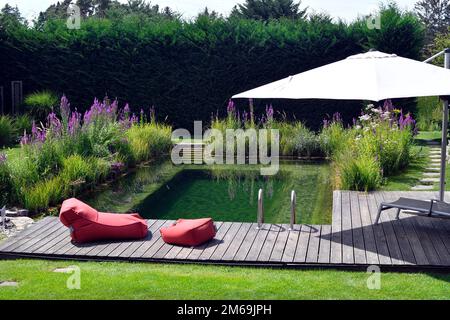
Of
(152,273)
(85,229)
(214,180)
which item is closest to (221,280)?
(152,273)

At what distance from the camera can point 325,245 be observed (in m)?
7.09

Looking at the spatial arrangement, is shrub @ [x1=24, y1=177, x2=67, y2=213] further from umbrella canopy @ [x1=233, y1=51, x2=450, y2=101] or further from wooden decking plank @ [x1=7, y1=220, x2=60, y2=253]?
umbrella canopy @ [x1=233, y1=51, x2=450, y2=101]

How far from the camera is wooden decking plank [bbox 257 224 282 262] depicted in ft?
21.9

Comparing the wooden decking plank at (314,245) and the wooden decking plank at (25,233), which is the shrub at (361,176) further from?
the wooden decking plank at (25,233)

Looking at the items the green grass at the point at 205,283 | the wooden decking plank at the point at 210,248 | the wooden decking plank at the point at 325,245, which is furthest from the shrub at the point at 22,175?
the wooden decking plank at the point at 325,245

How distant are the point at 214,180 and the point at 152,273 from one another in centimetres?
647

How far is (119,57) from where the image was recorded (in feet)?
61.9

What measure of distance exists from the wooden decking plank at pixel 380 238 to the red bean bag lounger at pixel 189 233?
178 cm

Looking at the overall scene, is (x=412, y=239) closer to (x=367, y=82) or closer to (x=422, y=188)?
(x=367, y=82)

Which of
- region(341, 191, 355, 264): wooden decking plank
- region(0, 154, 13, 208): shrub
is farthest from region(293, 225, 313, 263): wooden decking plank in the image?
region(0, 154, 13, 208): shrub

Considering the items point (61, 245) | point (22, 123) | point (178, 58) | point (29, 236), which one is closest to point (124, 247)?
point (61, 245)

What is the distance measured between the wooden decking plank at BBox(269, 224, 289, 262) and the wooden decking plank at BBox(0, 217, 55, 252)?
2827mm

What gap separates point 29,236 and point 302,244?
10.0ft
